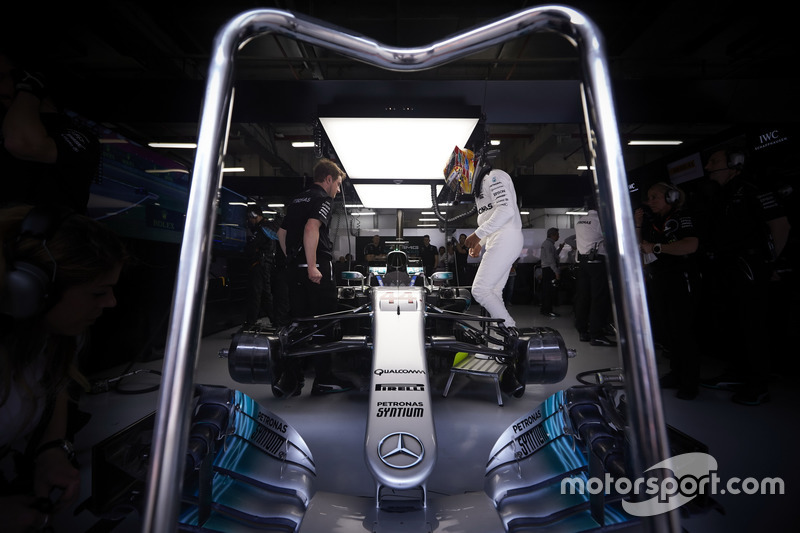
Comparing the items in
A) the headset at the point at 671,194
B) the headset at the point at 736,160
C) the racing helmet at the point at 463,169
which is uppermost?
the racing helmet at the point at 463,169

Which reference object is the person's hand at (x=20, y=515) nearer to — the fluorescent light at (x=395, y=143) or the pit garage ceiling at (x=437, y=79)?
the fluorescent light at (x=395, y=143)

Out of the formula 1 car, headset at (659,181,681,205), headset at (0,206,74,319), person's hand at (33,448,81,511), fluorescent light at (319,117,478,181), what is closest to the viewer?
headset at (0,206,74,319)

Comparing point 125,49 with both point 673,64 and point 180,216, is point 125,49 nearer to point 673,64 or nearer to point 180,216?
point 180,216

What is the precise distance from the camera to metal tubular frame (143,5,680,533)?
46cm

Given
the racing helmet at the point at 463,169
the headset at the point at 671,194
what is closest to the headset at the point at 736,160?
the headset at the point at 671,194

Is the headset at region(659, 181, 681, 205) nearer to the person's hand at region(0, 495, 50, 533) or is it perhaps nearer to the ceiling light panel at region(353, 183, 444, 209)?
the ceiling light panel at region(353, 183, 444, 209)

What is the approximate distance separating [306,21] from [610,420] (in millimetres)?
1331

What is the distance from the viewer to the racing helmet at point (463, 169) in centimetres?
296

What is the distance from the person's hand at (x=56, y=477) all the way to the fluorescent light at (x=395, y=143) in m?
2.86

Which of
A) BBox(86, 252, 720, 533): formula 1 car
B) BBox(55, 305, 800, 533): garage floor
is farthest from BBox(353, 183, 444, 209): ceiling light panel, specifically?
BBox(86, 252, 720, 533): formula 1 car

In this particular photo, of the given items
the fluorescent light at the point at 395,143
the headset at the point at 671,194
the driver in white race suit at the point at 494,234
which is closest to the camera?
the headset at the point at 671,194

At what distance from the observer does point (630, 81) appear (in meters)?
5.16

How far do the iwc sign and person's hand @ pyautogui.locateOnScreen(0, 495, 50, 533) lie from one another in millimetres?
806

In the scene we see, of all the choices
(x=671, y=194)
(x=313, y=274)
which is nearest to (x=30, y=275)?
(x=313, y=274)
